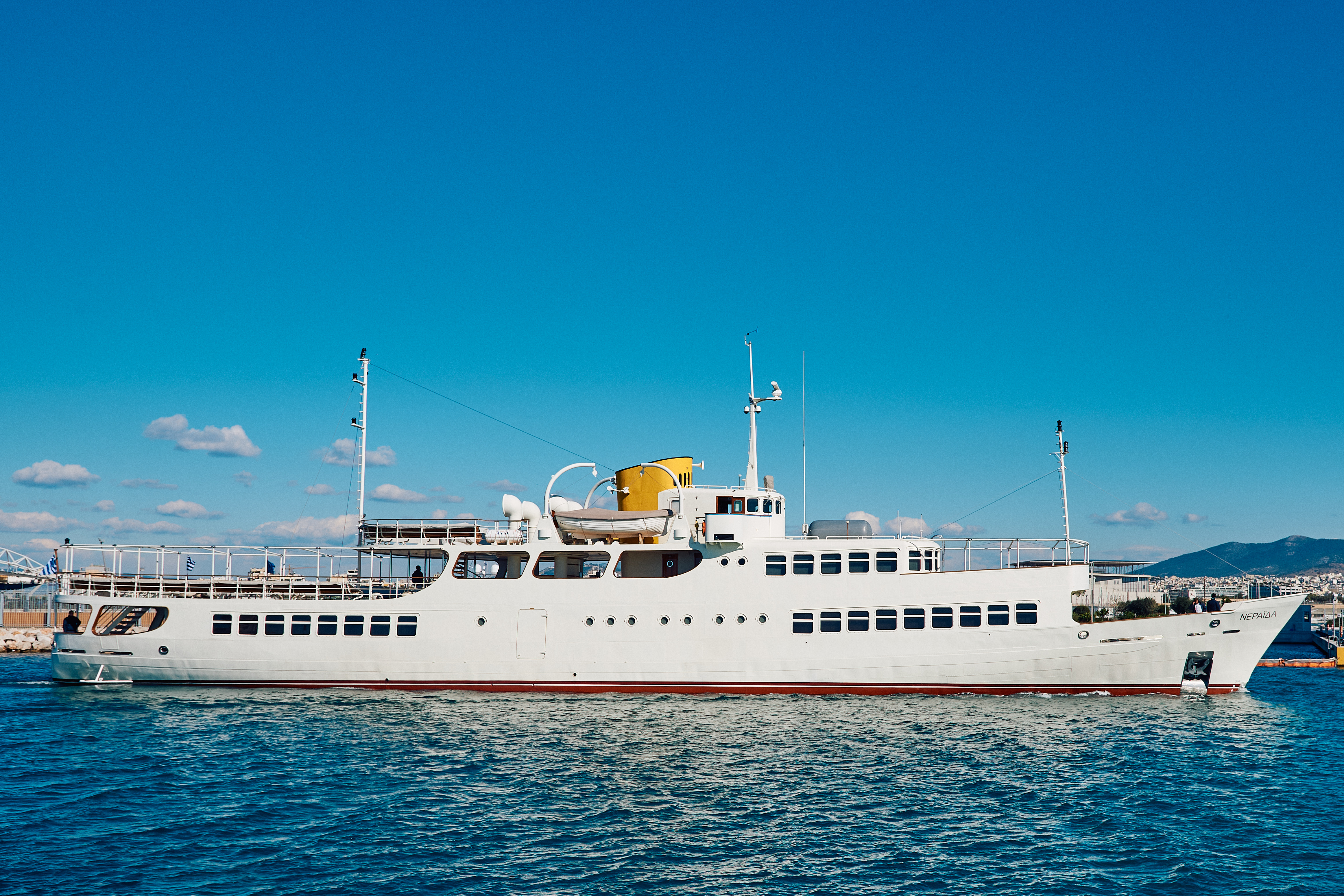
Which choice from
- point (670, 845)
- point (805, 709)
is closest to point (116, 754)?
point (670, 845)

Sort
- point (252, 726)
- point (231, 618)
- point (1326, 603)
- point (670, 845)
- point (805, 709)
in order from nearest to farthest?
point (670, 845) → point (252, 726) → point (805, 709) → point (231, 618) → point (1326, 603)

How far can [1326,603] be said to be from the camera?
12169 cm

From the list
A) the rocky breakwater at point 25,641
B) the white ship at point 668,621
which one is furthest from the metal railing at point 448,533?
the rocky breakwater at point 25,641

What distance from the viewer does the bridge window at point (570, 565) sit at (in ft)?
109

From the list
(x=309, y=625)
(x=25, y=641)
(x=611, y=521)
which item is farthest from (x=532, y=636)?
(x=25, y=641)

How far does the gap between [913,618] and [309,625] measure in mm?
21846

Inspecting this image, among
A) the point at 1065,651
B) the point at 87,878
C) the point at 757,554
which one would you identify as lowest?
the point at 87,878

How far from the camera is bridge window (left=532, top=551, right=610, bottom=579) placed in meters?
33.3

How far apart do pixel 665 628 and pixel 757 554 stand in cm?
420

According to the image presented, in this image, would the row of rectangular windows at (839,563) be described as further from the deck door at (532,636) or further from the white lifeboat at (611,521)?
the deck door at (532,636)

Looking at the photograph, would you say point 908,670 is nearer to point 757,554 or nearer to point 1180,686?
point 757,554

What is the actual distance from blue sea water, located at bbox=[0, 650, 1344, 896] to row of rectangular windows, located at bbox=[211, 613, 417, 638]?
9.59 feet

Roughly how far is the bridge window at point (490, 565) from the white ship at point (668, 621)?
0.48ft

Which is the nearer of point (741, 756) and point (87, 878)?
point (87, 878)
